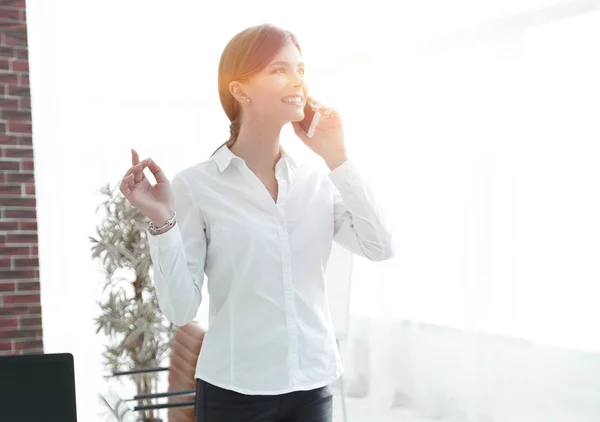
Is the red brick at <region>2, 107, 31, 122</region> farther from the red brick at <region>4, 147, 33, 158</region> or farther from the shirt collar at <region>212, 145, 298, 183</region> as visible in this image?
the shirt collar at <region>212, 145, 298, 183</region>

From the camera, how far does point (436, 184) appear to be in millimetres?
3984

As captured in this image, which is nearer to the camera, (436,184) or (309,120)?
(309,120)

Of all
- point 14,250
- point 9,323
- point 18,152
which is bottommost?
point 9,323

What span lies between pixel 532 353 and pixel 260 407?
2371 mm

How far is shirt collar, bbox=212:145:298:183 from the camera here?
148cm

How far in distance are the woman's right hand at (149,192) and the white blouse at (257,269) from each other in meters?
0.06

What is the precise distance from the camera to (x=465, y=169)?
3.78 meters

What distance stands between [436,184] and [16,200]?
2.29 metres

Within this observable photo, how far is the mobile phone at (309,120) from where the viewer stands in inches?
58.7

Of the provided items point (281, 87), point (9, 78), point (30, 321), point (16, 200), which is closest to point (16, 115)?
point (9, 78)

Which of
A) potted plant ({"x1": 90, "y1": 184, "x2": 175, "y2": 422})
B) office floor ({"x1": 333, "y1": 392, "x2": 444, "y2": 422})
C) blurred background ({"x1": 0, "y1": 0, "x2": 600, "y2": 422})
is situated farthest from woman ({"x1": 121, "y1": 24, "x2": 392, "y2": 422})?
office floor ({"x1": 333, "y1": 392, "x2": 444, "y2": 422})

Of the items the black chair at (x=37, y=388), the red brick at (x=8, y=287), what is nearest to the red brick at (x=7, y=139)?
the red brick at (x=8, y=287)

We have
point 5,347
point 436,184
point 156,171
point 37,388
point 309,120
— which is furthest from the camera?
point 436,184

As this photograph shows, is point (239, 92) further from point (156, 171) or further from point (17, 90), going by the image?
point (17, 90)
